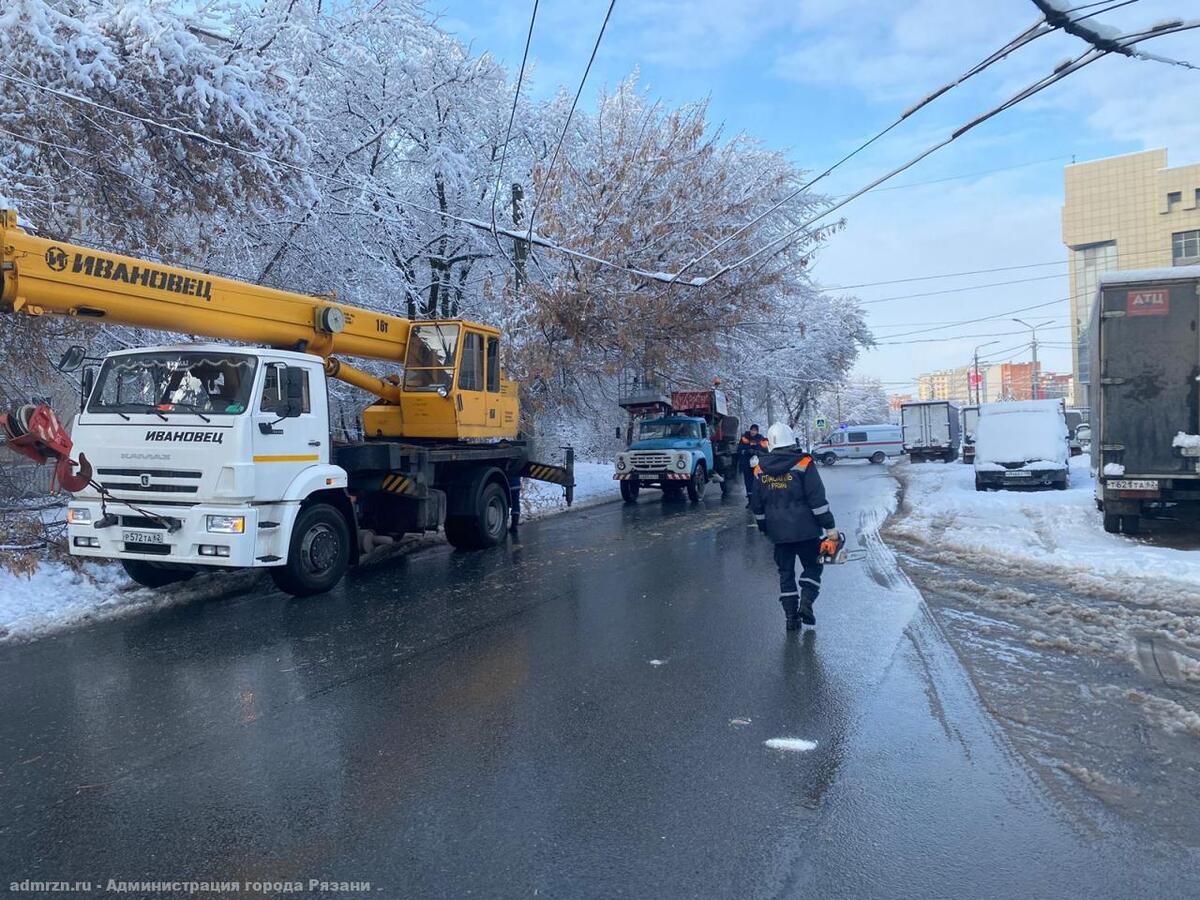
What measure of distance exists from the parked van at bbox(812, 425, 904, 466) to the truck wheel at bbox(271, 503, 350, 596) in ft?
131

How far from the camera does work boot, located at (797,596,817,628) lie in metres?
7.15

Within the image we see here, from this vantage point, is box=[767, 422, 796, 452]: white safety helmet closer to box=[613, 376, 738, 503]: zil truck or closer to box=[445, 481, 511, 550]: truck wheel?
box=[445, 481, 511, 550]: truck wheel

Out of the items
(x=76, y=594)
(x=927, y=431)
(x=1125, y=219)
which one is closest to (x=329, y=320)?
(x=76, y=594)

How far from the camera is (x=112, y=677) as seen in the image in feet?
20.0

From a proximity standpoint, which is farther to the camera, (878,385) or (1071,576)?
(878,385)

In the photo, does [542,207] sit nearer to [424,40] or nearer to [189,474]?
[424,40]

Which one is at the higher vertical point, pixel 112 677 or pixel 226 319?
pixel 226 319

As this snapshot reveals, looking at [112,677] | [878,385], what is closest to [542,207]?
[112,677]

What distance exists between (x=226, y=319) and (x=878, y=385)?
98.2 m

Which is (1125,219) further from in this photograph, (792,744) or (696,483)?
(792,744)

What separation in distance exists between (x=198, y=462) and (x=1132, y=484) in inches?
446

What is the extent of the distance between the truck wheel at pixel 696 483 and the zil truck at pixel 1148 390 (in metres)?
9.58

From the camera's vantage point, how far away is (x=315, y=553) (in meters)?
8.89

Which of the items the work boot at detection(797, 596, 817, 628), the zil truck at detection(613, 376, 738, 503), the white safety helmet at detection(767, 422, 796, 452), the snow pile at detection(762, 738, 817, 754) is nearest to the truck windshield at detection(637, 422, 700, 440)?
the zil truck at detection(613, 376, 738, 503)
